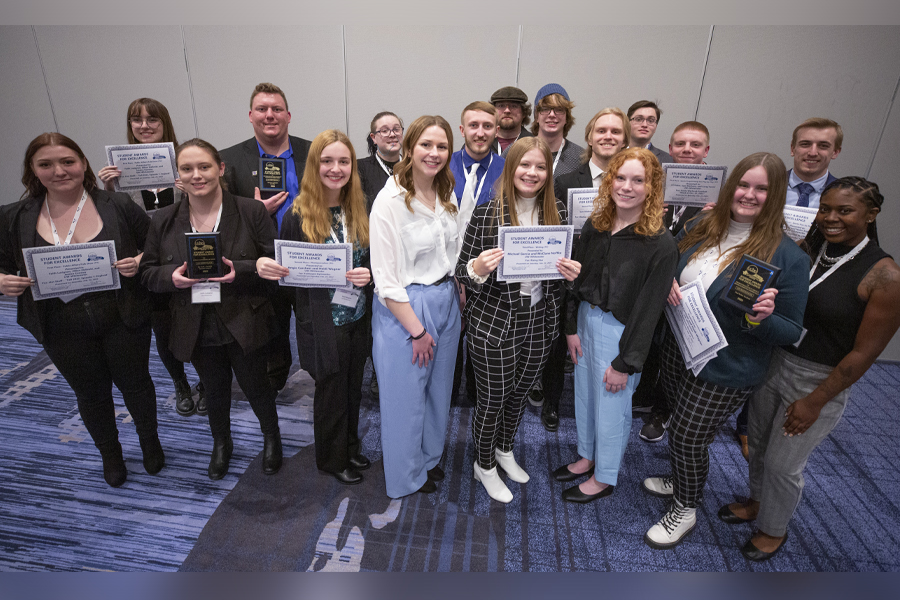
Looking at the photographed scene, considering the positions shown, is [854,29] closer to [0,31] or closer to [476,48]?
[476,48]

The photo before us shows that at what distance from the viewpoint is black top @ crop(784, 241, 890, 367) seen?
1.62 metres

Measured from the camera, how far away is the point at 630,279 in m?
1.87

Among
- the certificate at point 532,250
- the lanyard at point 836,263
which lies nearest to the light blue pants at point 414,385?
the certificate at point 532,250

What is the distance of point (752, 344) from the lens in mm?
1779

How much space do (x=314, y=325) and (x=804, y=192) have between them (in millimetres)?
2920

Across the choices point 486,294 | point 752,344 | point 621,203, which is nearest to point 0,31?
point 486,294

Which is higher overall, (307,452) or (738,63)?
(738,63)

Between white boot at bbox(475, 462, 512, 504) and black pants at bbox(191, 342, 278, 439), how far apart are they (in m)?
1.20

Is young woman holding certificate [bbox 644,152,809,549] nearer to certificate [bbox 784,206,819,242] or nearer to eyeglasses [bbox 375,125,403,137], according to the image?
certificate [bbox 784,206,819,242]

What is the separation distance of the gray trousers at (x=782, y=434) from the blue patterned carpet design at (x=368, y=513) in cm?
31

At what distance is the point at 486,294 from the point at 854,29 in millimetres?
3941

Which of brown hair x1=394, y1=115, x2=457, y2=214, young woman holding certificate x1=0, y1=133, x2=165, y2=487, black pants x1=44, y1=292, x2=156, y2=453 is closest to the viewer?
brown hair x1=394, y1=115, x2=457, y2=214

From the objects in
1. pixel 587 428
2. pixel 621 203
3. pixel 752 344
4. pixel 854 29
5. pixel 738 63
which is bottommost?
pixel 587 428

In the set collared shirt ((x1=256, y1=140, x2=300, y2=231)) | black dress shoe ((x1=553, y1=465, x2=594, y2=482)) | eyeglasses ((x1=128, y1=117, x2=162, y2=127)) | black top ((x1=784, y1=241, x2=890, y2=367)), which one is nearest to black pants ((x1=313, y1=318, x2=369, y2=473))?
collared shirt ((x1=256, y1=140, x2=300, y2=231))
